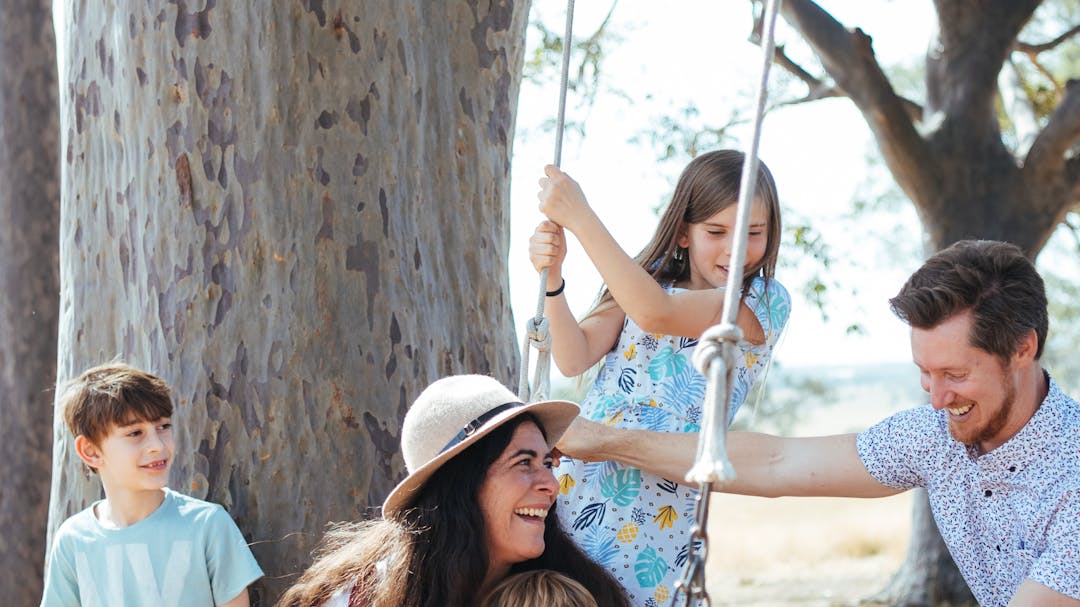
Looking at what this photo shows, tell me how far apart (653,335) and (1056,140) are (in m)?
6.49

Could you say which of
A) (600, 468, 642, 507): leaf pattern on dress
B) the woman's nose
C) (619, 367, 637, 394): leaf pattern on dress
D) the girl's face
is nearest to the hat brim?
the woman's nose

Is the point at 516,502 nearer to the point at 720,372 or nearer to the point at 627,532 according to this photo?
the point at 627,532

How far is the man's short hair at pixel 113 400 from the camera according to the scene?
2.88 m

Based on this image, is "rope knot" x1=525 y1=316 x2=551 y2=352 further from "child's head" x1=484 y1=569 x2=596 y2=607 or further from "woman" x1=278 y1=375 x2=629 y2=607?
"child's head" x1=484 y1=569 x2=596 y2=607

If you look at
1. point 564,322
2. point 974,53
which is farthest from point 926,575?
point 564,322

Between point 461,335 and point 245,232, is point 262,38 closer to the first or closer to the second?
point 245,232

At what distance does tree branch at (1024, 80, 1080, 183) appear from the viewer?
845 cm

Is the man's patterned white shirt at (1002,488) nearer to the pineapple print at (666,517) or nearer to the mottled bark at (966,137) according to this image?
the pineapple print at (666,517)

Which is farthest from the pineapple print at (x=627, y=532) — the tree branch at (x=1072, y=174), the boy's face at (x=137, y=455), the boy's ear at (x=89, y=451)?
the tree branch at (x=1072, y=174)

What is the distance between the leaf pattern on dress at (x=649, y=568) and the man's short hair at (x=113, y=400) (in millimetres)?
1086

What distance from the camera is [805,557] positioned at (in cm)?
1402

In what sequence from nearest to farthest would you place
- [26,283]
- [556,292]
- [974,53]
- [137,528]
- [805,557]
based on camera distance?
1. [137,528]
2. [556,292]
3. [26,283]
4. [974,53]
5. [805,557]

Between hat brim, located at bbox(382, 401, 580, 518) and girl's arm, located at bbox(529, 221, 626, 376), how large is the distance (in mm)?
308

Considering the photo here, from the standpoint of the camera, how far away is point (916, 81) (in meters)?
17.1
